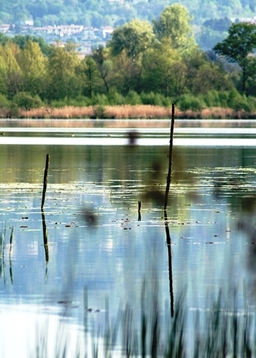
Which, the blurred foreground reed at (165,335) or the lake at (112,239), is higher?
the blurred foreground reed at (165,335)

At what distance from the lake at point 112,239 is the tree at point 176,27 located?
346ft

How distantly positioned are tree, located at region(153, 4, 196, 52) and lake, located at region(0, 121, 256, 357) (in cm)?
10531

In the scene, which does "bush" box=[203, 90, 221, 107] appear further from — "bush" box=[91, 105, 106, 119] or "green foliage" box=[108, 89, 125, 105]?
"bush" box=[91, 105, 106, 119]

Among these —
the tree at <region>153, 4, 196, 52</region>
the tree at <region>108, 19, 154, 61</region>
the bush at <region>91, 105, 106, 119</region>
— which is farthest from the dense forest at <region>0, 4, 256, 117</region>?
the tree at <region>153, 4, 196, 52</region>

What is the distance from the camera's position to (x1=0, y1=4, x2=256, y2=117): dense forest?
86.5 m

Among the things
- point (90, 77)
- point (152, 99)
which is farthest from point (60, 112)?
point (90, 77)

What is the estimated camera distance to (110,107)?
83.6 m

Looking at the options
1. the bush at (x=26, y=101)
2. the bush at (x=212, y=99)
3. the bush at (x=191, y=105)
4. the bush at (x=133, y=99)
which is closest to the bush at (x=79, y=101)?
the bush at (x=26, y=101)

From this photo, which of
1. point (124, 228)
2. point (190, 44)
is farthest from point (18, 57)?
point (124, 228)

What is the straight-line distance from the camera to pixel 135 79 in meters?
96.4

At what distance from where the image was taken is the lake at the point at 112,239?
40.2 ft

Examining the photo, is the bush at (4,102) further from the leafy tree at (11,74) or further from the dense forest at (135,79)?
the leafy tree at (11,74)

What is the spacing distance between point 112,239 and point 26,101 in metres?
67.9

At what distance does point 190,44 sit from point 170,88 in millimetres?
46450
